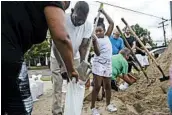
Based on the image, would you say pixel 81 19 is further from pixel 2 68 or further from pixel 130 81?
pixel 130 81

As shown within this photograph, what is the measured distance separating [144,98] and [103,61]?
5.35 feet

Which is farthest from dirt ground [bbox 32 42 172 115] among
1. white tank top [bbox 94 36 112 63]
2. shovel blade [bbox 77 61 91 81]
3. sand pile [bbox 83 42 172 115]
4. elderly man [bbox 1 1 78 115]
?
elderly man [bbox 1 1 78 115]

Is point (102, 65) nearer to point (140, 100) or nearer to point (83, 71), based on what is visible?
point (140, 100)

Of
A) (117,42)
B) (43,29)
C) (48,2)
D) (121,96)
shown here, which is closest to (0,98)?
(43,29)

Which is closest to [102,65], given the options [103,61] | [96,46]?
[103,61]

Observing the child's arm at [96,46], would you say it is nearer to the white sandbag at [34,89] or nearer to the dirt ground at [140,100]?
the dirt ground at [140,100]

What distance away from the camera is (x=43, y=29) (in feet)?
7.75

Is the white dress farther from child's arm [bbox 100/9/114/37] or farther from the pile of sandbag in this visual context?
the pile of sandbag

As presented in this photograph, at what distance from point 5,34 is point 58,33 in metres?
0.34

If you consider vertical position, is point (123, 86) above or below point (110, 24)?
below

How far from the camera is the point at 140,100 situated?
6613 mm

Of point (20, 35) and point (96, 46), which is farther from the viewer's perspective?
point (96, 46)

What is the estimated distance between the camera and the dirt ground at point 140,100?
5727 mm

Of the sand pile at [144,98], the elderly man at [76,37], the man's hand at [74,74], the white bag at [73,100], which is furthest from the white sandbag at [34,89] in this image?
the man's hand at [74,74]
